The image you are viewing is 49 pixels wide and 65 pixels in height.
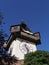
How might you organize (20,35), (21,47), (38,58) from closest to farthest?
(38,58) → (21,47) → (20,35)

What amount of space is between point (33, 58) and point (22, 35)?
9392mm

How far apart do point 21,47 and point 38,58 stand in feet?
27.0

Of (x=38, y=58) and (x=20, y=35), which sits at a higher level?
(x=20, y=35)

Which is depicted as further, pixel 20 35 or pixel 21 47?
pixel 20 35

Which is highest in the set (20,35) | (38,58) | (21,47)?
(20,35)

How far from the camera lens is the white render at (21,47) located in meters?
36.3

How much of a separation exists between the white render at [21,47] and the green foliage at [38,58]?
5473mm

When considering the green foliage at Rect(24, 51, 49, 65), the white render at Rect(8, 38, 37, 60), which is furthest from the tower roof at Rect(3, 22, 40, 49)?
the green foliage at Rect(24, 51, 49, 65)

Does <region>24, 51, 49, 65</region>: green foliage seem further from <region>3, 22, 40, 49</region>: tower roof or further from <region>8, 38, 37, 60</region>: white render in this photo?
<region>3, 22, 40, 49</region>: tower roof

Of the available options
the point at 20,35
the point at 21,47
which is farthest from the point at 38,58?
the point at 20,35

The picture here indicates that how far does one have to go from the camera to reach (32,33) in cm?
4059

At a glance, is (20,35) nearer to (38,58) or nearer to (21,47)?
(21,47)

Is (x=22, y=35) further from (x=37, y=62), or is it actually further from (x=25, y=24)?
(x=37, y=62)

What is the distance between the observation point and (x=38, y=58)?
2923 cm
